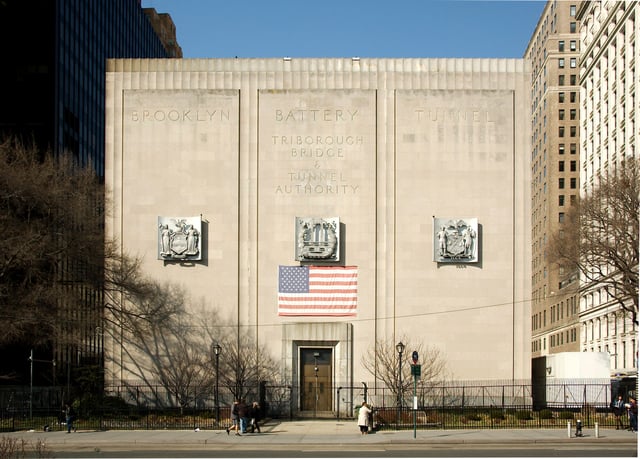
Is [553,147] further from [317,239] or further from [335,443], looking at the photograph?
[335,443]

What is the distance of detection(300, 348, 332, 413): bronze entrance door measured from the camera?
49.6 metres

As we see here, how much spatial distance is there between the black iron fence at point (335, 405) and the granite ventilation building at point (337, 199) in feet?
3.76

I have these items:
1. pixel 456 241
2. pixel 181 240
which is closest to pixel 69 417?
pixel 181 240

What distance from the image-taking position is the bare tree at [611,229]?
2143 inches

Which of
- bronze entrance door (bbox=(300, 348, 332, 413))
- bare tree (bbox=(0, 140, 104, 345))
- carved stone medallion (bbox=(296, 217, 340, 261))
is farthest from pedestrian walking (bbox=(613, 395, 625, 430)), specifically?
bare tree (bbox=(0, 140, 104, 345))

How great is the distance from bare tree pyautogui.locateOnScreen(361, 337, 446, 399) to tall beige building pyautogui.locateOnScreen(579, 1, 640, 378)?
33.9m

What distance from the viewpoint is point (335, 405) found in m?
49.3

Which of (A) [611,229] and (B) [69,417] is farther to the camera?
(A) [611,229]

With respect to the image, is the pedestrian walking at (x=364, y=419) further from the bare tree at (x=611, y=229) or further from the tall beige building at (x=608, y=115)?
the tall beige building at (x=608, y=115)

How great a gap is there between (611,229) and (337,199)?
771 inches

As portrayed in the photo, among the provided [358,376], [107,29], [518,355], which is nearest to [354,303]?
[358,376]

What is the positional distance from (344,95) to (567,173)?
267 feet

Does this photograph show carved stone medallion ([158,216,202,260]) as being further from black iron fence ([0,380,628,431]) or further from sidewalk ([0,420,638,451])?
sidewalk ([0,420,638,451])

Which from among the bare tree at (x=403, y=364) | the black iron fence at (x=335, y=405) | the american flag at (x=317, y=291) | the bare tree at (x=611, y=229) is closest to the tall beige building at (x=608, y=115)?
the bare tree at (x=611, y=229)
